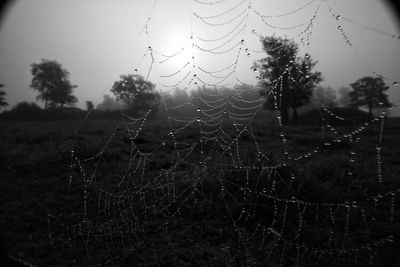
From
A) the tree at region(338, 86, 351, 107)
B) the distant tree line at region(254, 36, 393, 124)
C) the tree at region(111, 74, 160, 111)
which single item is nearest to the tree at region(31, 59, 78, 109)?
the tree at region(111, 74, 160, 111)

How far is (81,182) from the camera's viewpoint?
Answer: 8.23m

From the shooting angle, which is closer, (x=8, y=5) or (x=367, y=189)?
(x=8, y=5)

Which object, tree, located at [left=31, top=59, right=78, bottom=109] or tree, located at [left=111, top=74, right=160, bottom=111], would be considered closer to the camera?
tree, located at [left=111, top=74, right=160, bottom=111]

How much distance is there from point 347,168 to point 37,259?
754 cm

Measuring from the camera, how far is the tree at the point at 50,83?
2203 inches

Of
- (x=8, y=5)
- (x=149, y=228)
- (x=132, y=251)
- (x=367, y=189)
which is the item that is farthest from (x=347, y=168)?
(x=8, y=5)

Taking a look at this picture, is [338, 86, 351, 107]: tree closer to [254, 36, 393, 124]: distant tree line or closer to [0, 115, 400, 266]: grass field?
[254, 36, 393, 124]: distant tree line

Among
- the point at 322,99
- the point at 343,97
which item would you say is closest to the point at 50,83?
the point at 322,99

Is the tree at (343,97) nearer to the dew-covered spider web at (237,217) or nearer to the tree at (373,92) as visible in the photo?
the tree at (373,92)

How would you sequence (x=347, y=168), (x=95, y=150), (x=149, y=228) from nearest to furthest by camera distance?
1. (x=149, y=228)
2. (x=347, y=168)
3. (x=95, y=150)

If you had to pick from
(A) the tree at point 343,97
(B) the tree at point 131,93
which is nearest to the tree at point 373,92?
(B) the tree at point 131,93

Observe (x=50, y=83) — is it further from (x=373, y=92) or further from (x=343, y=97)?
(x=343, y=97)

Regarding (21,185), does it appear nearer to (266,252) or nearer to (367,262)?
(266,252)

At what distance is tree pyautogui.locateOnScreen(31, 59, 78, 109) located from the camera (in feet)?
184
